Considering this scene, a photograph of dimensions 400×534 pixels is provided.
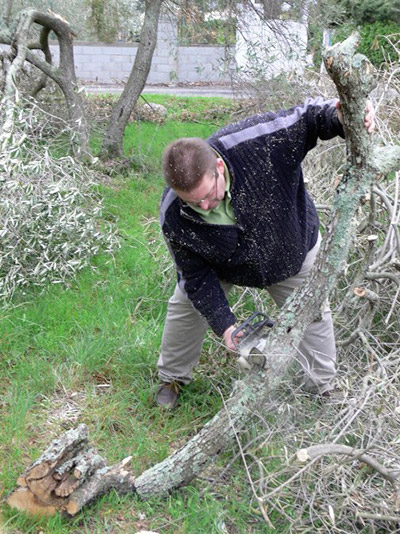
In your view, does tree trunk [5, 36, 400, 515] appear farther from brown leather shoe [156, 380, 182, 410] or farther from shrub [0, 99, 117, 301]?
shrub [0, 99, 117, 301]

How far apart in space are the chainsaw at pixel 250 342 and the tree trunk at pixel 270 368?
0.02 metres

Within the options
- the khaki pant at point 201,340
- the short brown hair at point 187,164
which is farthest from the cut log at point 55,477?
the short brown hair at point 187,164

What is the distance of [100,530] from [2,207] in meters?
2.74

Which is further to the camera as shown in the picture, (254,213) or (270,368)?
(254,213)

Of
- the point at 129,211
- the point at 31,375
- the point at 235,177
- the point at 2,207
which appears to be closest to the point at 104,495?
the point at 31,375

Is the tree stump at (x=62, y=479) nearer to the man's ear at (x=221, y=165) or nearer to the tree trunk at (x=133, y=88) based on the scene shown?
the man's ear at (x=221, y=165)

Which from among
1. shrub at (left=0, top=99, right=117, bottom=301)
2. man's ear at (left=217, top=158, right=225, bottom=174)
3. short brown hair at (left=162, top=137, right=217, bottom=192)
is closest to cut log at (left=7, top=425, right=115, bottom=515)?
short brown hair at (left=162, top=137, right=217, bottom=192)

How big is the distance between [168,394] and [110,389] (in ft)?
1.14

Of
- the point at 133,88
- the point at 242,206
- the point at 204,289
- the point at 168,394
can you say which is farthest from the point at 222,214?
the point at 133,88

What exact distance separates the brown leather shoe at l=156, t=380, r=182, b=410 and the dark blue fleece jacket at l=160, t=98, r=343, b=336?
72 cm

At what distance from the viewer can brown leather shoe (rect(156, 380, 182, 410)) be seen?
152 inches

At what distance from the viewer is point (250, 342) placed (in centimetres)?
309

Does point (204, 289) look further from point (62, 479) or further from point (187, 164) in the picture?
point (62, 479)

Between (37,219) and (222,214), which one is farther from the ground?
(222,214)
